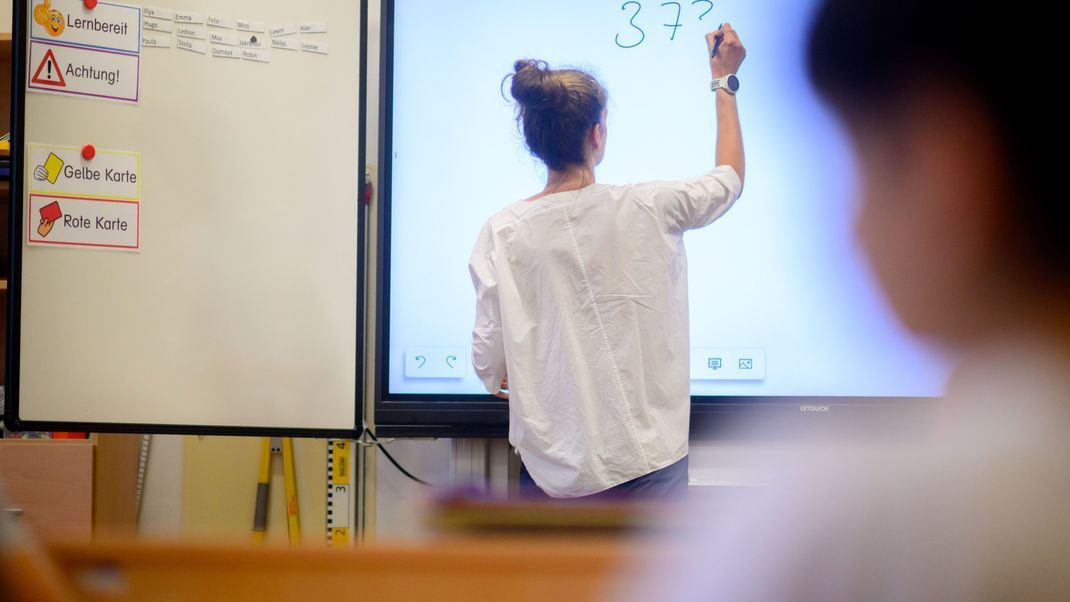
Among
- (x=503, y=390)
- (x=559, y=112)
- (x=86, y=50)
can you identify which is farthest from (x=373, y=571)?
(x=86, y=50)

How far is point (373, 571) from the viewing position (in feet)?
1.12

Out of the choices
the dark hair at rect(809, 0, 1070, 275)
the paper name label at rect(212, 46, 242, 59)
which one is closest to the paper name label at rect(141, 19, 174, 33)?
the paper name label at rect(212, 46, 242, 59)

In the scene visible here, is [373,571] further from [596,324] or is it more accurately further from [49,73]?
[49,73]

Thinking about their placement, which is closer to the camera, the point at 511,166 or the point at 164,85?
the point at 164,85

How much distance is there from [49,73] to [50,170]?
0.71 feet

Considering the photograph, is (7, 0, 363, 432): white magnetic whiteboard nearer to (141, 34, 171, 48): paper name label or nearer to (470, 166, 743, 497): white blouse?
(141, 34, 171, 48): paper name label

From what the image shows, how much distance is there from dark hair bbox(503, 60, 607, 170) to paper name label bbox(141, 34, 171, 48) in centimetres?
86

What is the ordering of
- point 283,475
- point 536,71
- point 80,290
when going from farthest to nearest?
point 283,475, point 80,290, point 536,71

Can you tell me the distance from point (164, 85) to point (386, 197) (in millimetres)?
548

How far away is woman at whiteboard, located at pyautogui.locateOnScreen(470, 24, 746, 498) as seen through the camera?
4.71 feet

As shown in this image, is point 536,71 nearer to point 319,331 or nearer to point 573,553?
point 319,331

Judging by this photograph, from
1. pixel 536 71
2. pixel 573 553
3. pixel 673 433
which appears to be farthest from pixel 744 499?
pixel 536 71

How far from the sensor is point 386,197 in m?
2.03

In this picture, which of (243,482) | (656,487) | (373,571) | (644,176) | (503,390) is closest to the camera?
(373,571)
